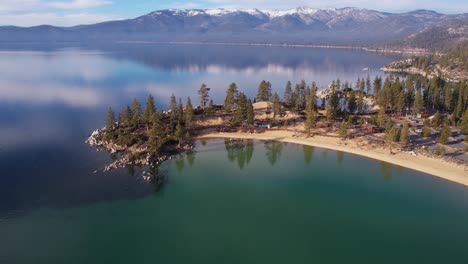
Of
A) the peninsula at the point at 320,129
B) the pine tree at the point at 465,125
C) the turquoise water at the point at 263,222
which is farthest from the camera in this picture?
the pine tree at the point at 465,125

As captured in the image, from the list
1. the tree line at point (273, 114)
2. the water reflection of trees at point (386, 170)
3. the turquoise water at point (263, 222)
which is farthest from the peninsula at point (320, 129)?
the turquoise water at point (263, 222)

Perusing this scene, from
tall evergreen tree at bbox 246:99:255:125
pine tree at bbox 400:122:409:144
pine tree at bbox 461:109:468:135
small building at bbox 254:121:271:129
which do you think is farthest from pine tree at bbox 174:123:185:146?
pine tree at bbox 461:109:468:135

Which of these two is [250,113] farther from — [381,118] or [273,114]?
[381,118]

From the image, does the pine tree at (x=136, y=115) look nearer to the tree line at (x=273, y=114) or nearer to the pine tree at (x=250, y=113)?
the tree line at (x=273, y=114)

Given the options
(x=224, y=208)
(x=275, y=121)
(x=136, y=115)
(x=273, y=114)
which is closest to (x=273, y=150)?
(x=275, y=121)

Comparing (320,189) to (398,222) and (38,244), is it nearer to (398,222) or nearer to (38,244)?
(398,222)

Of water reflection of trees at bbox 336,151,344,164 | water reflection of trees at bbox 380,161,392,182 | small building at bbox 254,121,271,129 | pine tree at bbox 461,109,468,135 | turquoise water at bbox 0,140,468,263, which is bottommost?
turquoise water at bbox 0,140,468,263

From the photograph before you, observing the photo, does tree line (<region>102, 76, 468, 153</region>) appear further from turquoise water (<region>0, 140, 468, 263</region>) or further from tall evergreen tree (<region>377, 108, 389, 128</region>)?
turquoise water (<region>0, 140, 468, 263</region>)
